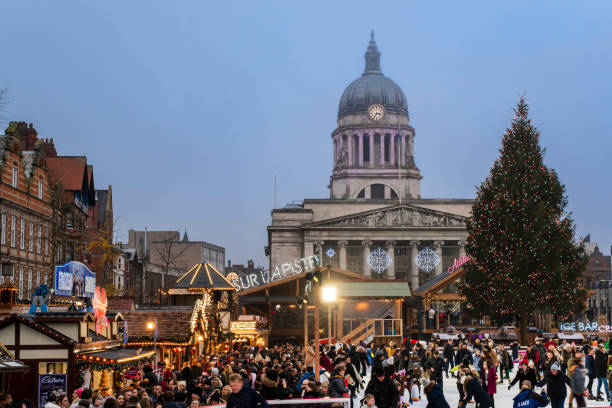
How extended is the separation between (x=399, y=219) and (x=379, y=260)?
5.78 m

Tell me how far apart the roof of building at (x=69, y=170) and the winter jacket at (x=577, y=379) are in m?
46.6

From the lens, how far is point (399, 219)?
10731 centimetres

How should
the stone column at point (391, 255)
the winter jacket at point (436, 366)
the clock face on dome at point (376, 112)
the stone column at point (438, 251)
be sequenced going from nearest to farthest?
1. the winter jacket at point (436, 366)
2. the stone column at point (438, 251)
3. the stone column at point (391, 255)
4. the clock face on dome at point (376, 112)

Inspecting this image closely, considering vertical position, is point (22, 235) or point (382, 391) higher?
point (22, 235)

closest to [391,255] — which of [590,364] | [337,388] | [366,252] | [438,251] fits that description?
[366,252]

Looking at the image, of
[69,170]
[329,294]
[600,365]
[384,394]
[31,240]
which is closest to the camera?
[384,394]

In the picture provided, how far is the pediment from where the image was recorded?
351 feet

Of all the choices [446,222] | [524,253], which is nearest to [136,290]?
[446,222]

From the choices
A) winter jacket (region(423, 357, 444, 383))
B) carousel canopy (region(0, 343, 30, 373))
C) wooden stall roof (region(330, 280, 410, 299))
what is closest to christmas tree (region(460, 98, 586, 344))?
wooden stall roof (region(330, 280, 410, 299))

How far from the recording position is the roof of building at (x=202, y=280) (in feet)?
121

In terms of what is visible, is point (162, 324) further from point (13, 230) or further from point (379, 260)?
point (379, 260)

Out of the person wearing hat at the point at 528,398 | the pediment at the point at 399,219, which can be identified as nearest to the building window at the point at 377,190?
the pediment at the point at 399,219

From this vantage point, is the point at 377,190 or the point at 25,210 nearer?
the point at 25,210

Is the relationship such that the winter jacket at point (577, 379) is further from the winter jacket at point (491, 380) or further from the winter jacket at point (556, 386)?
the winter jacket at point (491, 380)
